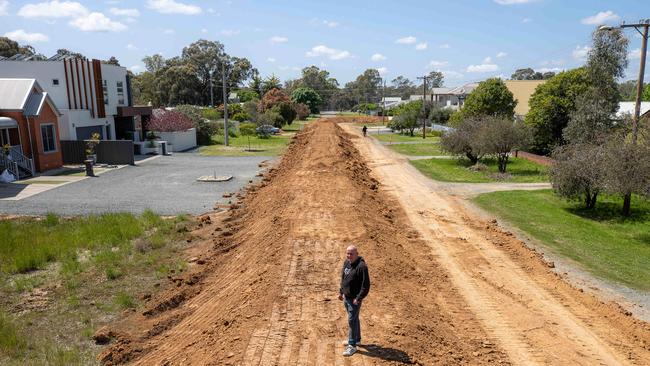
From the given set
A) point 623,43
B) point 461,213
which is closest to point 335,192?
point 461,213

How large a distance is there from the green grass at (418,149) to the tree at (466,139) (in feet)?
17.6

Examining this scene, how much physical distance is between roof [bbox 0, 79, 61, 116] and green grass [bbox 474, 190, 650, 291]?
2492cm

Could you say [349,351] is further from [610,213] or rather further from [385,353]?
[610,213]

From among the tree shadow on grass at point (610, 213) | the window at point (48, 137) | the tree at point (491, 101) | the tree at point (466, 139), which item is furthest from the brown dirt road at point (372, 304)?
the tree at point (491, 101)

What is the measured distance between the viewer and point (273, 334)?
8.52 metres

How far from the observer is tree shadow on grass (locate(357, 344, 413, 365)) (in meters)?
7.86

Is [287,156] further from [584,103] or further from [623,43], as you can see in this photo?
[623,43]

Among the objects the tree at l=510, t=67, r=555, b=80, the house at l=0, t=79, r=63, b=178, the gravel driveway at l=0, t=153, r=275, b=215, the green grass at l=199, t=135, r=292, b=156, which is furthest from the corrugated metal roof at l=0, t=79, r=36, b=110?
the tree at l=510, t=67, r=555, b=80

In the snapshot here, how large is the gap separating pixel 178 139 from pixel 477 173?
24491 millimetres

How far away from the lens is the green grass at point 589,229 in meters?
14.1

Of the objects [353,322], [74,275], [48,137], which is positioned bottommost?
[74,275]

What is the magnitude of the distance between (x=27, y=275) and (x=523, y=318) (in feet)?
40.9

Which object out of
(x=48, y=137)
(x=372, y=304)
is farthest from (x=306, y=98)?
(x=372, y=304)

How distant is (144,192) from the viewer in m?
23.1
